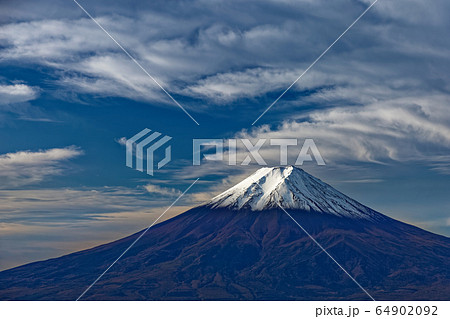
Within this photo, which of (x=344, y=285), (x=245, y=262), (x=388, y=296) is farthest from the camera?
(x=245, y=262)

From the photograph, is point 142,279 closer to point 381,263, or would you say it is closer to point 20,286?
point 20,286

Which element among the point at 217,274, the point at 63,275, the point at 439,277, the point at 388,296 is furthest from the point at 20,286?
the point at 439,277

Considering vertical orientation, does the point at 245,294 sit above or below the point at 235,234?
below

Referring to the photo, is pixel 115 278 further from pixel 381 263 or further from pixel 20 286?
pixel 381 263

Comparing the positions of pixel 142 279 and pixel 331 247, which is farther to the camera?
pixel 331 247

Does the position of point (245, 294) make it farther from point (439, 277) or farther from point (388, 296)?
point (439, 277)

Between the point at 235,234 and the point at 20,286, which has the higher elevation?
the point at 235,234

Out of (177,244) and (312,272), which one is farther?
(177,244)

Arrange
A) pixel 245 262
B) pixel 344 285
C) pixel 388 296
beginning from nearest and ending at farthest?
pixel 388 296
pixel 344 285
pixel 245 262

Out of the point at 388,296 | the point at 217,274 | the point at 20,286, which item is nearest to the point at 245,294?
the point at 217,274
